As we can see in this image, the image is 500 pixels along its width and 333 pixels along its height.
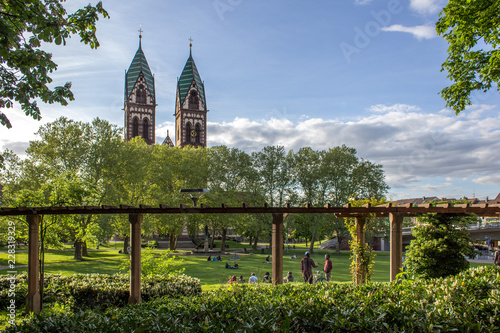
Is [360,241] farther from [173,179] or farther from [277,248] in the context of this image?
[173,179]

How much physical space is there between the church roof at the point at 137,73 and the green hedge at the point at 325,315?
6262 cm

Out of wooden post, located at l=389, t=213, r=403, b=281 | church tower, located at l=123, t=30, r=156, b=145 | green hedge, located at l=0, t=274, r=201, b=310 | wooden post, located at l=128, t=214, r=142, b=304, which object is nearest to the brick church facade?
church tower, located at l=123, t=30, r=156, b=145

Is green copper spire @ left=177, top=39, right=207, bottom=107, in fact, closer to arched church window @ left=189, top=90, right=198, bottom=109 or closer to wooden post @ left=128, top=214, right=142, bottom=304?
arched church window @ left=189, top=90, right=198, bottom=109

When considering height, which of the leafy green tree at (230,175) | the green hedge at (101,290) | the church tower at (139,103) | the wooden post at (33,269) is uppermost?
the church tower at (139,103)

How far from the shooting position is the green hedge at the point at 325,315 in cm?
433

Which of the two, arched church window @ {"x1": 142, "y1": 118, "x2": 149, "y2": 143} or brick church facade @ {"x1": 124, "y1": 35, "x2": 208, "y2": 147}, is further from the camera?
arched church window @ {"x1": 142, "y1": 118, "x2": 149, "y2": 143}

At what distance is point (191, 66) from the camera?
224 ft

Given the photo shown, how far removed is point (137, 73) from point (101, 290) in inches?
2328

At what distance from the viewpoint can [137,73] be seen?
212 feet

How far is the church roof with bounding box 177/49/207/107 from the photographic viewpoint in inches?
2604

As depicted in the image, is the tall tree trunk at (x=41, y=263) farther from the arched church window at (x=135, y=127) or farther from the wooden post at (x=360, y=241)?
the arched church window at (x=135, y=127)

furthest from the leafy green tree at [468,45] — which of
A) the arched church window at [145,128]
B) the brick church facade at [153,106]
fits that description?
the arched church window at [145,128]

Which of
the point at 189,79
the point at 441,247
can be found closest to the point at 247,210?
the point at 441,247

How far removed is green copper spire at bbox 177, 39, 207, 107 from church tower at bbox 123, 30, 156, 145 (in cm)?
512
